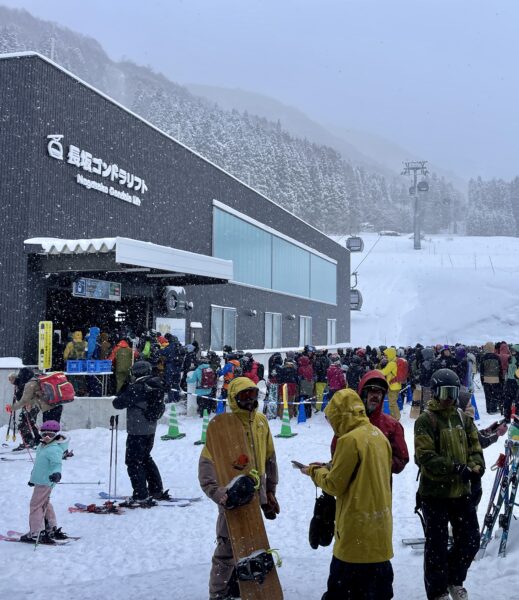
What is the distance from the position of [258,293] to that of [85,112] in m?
15.9

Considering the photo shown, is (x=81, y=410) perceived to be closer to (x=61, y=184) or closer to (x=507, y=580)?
(x=61, y=184)

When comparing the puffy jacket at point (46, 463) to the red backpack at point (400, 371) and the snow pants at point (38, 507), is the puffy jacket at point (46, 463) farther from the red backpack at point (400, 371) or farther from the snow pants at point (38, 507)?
the red backpack at point (400, 371)

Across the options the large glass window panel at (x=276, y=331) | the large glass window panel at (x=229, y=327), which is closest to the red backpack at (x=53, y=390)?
the large glass window panel at (x=229, y=327)

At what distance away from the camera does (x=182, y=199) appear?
25.1 meters

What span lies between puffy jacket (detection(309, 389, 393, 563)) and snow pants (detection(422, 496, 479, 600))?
3.60 ft

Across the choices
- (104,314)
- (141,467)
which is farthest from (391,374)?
(104,314)

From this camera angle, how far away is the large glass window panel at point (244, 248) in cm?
2903

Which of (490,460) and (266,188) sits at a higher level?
(266,188)

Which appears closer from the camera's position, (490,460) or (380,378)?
(380,378)

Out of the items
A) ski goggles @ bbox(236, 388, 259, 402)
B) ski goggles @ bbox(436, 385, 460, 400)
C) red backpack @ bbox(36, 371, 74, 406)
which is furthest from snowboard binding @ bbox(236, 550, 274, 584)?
red backpack @ bbox(36, 371, 74, 406)

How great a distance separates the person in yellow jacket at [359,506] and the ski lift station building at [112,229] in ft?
41.0

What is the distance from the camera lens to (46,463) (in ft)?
22.8

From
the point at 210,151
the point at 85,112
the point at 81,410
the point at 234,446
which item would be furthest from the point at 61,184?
the point at 210,151

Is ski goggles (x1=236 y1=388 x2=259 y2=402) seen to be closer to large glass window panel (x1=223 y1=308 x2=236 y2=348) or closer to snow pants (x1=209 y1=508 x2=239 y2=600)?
snow pants (x1=209 y1=508 x2=239 y2=600)
